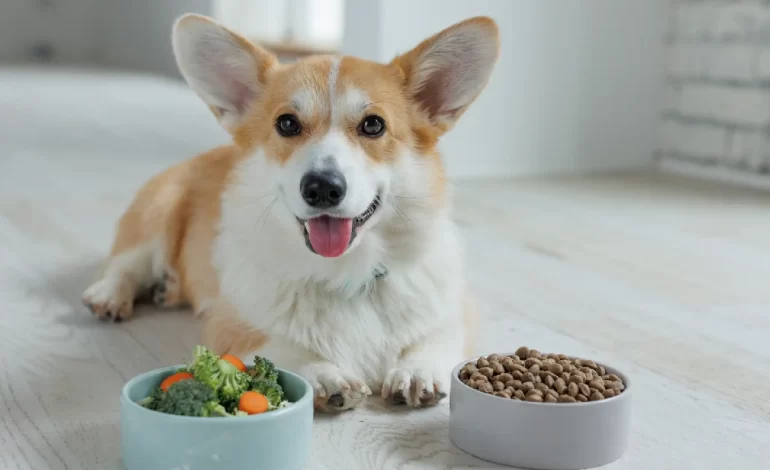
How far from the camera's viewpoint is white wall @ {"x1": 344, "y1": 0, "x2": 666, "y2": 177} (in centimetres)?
395

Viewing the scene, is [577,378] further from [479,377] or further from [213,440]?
[213,440]

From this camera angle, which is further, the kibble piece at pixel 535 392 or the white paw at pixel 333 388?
the white paw at pixel 333 388

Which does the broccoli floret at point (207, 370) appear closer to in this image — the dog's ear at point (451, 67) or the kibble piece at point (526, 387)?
the kibble piece at point (526, 387)

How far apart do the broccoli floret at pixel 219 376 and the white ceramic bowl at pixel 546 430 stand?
0.34 meters

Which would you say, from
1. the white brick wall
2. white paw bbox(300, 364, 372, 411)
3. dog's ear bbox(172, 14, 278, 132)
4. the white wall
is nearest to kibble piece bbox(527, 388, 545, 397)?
white paw bbox(300, 364, 372, 411)

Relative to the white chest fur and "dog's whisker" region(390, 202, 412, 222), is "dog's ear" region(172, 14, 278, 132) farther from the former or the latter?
"dog's whisker" region(390, 202, 412, 222)

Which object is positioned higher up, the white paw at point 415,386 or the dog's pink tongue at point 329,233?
the dog's pink tongue at point 329,233

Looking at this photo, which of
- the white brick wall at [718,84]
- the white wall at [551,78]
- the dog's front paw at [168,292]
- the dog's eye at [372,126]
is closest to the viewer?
the dog's eye at [372,126]

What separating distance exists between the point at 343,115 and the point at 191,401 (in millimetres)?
551

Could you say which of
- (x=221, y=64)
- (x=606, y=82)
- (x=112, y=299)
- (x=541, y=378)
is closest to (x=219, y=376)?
(x=541, y=378)

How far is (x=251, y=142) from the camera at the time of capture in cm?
173

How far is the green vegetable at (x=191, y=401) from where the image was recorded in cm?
129

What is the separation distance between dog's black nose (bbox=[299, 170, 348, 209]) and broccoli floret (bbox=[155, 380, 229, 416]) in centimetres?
34

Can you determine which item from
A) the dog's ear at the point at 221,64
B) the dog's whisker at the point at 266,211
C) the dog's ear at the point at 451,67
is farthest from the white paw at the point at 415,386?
the dog's ear at the point at 221,64
